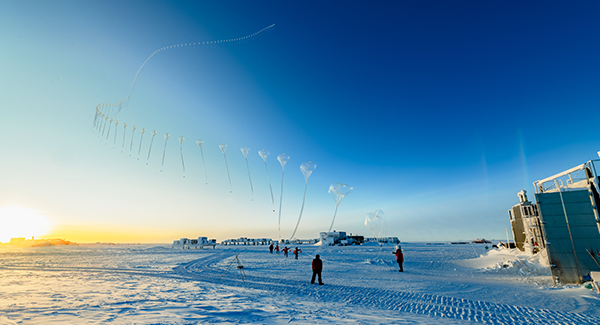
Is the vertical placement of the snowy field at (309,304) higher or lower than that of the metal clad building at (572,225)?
lower

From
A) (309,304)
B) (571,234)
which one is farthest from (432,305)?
(571,234)

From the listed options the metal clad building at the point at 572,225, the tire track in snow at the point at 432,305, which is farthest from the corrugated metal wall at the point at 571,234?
the tire track in snow at the point at 432,305

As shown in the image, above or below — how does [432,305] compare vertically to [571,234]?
below

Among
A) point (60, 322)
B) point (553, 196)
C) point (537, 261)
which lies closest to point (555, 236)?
point (553, 196)

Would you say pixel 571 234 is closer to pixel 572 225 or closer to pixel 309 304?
pixel 572 225

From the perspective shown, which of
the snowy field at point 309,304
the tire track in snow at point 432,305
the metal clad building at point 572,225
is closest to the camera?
the snowy field at point 309,304

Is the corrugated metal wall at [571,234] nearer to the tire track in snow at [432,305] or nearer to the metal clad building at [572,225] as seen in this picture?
the metal clad building at [572,225]

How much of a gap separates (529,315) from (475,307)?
1.41 metres

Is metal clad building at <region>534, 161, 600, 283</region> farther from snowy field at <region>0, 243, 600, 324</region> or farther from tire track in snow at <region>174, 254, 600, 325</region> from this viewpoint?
tire track in snow at <region>174, 254, 600, 325</region>

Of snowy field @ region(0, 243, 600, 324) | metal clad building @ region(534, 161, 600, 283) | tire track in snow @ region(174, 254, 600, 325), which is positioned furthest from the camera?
metal clad building @ region(534, 161, 600, 283)

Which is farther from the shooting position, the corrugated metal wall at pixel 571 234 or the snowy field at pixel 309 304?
the corrugated metal wall at pixel 571 234

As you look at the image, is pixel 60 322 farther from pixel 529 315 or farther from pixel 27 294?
pixel 529 315

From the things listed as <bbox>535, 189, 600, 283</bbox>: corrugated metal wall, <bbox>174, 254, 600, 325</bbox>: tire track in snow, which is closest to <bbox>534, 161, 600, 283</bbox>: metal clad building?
<bbox>535, 189, 600, 283</bbox>: corrugated metal wall

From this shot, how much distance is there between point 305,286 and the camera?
13.2 meters
